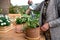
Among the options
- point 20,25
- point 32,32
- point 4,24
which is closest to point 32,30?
point 32,32

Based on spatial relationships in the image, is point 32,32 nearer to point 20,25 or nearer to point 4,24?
point 20,25

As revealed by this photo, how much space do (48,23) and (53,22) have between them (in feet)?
0.16

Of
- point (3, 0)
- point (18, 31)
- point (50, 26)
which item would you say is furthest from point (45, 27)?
point (3, 0)

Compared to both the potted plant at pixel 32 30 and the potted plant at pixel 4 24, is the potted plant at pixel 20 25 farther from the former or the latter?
the potted plant at pixel 32 30

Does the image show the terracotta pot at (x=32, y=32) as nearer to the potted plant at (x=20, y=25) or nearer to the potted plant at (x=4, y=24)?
the potted plant at (x=20, y=25)

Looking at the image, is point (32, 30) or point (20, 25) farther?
point (20, 25)

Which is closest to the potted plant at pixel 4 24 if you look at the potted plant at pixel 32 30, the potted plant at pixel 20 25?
the potted plant at pixel 20 25

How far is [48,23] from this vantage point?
1739 mm

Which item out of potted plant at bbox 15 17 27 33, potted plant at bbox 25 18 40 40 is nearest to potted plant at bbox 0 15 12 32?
potted plant at bbox 15 17 27 33

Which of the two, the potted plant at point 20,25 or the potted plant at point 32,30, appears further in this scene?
the potted plant at point 20,25

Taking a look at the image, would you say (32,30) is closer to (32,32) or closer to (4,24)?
(32,32)

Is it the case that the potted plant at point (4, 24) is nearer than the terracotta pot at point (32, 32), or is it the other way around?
the terracotta pot at point (32, 32)

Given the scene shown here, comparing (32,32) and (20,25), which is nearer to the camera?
(32,32)

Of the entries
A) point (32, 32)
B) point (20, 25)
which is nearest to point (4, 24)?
point (20, 25)
